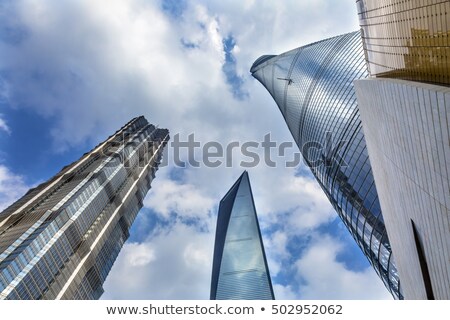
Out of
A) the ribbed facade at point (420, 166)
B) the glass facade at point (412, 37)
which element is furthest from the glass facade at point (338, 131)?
the glass facade at point (412, 37)

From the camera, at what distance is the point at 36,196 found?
11988 cm

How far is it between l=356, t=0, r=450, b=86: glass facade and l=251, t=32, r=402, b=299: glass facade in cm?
3190

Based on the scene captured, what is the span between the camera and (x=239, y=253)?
127 metres

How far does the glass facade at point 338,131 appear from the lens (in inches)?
2363

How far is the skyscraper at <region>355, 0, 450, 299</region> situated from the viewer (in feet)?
55.7

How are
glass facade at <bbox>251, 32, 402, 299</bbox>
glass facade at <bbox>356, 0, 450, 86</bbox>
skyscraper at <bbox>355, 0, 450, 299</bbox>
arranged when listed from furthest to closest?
glass facade at <bbox>251, 32, 402, 299</bbox> → glass facade at <bbox>356, 0, 450, 86</bbox> → skyscraper at <bbox>355, 0, 450, 299</bbox>

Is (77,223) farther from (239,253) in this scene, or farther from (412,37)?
(412,37)

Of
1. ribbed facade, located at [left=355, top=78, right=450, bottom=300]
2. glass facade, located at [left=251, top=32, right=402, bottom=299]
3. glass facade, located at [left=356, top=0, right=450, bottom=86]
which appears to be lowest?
ribbed facade, located at [left=355, top=78, right=450, bottom=300]

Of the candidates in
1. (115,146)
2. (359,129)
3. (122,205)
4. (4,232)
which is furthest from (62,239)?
(359,129)

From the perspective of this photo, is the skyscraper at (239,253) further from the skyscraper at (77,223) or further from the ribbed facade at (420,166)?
the ribbed facade at (420,166)

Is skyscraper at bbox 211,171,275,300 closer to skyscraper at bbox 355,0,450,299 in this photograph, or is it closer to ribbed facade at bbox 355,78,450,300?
skyscraper at bbox 355,0,450,299

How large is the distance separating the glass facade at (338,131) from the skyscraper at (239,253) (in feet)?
120

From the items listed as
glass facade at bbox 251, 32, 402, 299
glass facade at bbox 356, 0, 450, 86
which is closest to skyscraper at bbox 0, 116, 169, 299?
glass facade at bbox 251, 32, 402, 299

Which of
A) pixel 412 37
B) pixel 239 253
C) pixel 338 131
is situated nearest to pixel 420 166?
pixel 412 37
